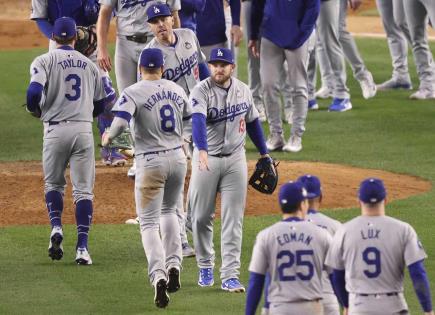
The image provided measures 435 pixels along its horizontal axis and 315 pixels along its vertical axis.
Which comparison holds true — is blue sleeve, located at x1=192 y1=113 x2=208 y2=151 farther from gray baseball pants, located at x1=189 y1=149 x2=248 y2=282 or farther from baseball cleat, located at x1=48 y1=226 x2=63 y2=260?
baseball cleat, located at x1=48 y1=226 x2=63 y2=260

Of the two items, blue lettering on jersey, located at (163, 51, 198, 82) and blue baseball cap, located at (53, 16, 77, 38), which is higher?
blue baseball cap, located at (53, 16, 77, 38)

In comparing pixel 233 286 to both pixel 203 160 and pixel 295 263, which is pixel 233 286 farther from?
pixel 295 263

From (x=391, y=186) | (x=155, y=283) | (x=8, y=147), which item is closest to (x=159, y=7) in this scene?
(x=155, y=283)

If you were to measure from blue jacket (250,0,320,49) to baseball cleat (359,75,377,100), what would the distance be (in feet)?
13.0

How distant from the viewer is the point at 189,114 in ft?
34.3

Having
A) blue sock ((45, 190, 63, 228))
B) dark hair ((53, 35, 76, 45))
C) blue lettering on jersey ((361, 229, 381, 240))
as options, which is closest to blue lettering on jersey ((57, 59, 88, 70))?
dark hair ((53, 35, 76, 45))

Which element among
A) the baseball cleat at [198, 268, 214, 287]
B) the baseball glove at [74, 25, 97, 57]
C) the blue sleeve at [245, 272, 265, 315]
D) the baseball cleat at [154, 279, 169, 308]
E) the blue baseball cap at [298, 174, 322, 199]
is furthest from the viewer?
the baseball glove at [74, 25, 97, 57]

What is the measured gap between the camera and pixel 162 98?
404 inches

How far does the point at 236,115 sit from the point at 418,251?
2940 mm

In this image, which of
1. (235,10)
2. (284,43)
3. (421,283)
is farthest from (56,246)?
(284,43)

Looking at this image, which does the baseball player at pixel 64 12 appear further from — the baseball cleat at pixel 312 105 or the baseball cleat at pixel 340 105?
the baseball cleat at pixel 312 105

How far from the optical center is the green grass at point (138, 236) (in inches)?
397

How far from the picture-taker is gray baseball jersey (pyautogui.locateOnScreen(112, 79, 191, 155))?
403 inches

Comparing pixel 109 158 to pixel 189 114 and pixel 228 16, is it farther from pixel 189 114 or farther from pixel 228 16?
pixel 189 114
